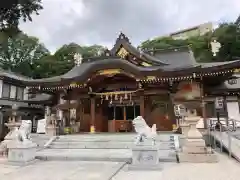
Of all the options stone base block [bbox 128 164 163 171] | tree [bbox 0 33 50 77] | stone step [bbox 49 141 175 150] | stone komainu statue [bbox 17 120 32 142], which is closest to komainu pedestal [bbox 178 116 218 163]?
stone base block [bbox 128 164 163 171]

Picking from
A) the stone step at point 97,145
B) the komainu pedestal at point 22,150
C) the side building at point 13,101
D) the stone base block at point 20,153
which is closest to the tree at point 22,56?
A: the side building at point 13,101

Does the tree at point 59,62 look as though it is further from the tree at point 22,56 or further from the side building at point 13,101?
the side building at point 13,101

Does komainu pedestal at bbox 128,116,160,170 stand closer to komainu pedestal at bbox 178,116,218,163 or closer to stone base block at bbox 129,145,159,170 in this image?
stone base block at bbox 129,145,159,170

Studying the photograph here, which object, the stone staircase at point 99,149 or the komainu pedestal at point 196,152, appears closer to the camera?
the komainu pedestal at point 196,152

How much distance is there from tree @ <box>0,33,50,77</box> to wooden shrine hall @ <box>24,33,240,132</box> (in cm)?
2073

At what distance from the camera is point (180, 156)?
6941 millimetres

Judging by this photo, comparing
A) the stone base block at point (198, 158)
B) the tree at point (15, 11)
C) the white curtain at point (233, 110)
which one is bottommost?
the stone base block at point (198, 158)

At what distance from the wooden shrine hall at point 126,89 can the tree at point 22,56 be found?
68.0ft

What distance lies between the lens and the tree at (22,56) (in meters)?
33.3

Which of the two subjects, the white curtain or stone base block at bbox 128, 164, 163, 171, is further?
the white curtain

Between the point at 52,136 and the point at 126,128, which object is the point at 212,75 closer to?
the point at 126,128

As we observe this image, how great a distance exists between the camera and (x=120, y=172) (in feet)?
18.5

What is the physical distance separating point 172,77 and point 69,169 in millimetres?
7369

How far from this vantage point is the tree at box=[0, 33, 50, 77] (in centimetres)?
3328
